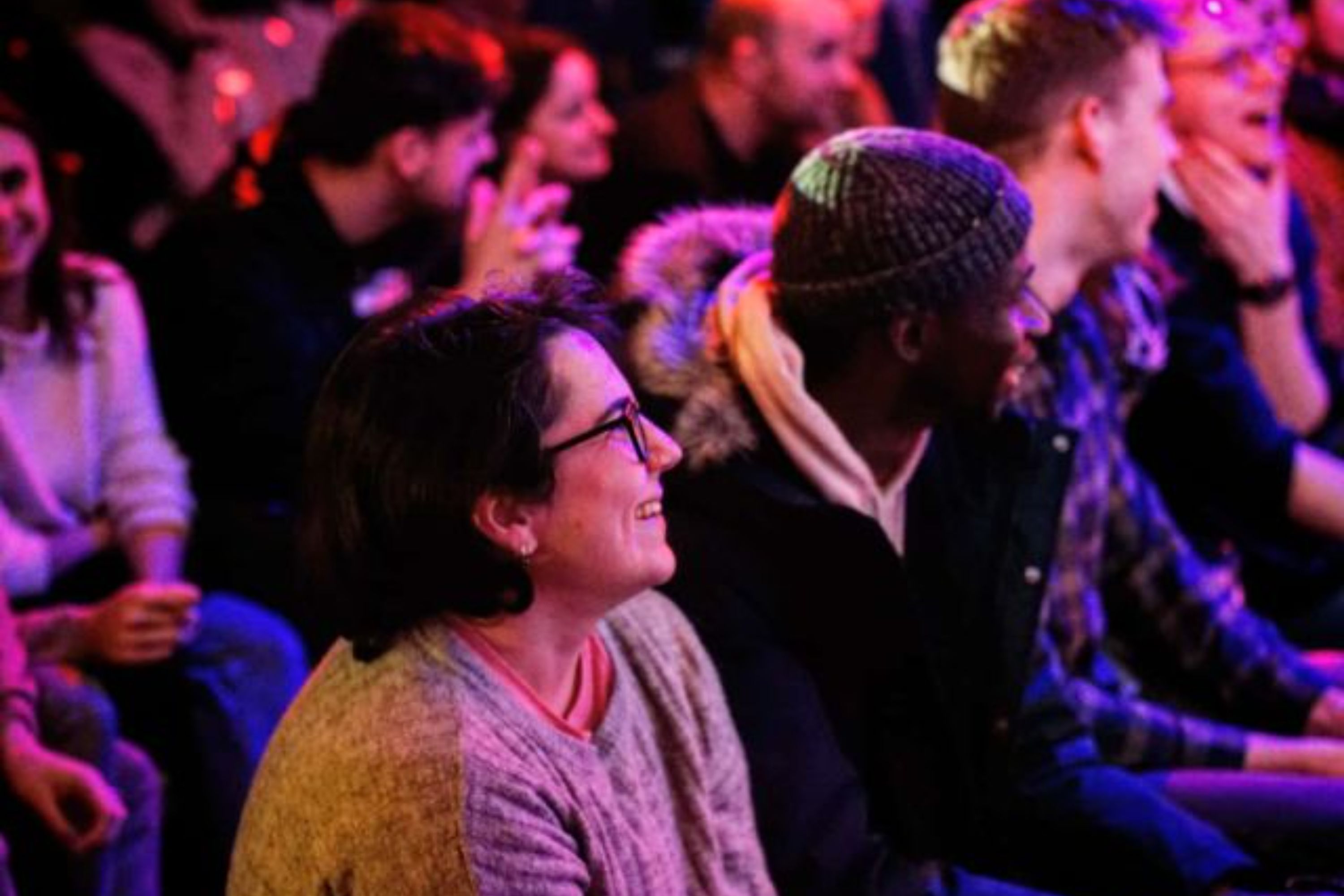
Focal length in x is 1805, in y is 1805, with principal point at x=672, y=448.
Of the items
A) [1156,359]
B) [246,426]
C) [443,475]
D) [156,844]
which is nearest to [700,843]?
[443,475]

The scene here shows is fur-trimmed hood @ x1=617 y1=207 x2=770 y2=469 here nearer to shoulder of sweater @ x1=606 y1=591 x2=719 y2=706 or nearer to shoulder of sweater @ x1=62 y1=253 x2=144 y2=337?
shoulder of sweater @ x1=606 y1=591 x2=719 y2=706

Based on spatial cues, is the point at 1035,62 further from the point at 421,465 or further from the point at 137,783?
the point at 137,783

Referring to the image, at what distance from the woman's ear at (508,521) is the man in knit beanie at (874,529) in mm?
417

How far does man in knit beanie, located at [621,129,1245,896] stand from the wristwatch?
1.22m

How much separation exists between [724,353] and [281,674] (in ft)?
3.44

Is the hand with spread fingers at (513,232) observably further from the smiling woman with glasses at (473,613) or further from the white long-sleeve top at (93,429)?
the smiling woman with glasses at (473,613)

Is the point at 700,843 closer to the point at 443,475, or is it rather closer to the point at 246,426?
the point at 443,475

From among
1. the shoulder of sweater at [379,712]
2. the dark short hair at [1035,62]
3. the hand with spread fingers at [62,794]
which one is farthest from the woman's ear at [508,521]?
the dark short hair at [1035,62]

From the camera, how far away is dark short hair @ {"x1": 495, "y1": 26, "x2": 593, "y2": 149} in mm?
4598

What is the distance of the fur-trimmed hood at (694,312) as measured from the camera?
2113 mm

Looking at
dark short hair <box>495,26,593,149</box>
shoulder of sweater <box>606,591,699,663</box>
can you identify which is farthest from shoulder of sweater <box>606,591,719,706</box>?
dark short hair <box>495,26,593,149</box>

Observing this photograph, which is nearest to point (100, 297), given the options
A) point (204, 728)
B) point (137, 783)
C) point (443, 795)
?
point (204, 728)

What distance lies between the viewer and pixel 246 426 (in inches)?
130

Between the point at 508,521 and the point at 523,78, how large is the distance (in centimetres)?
316
